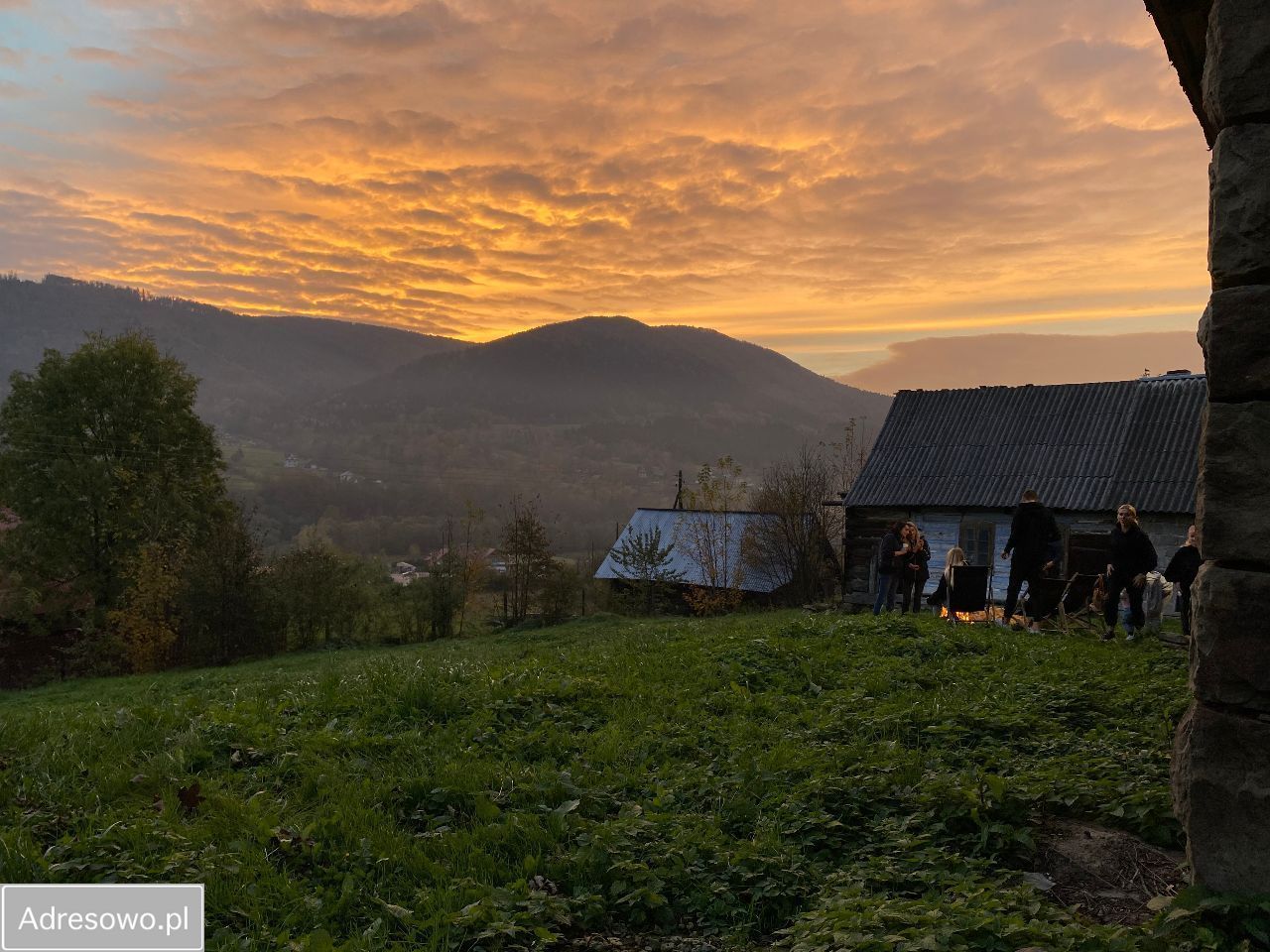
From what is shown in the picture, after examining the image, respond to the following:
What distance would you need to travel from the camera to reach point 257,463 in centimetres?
15800

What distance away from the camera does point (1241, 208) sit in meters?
3.68

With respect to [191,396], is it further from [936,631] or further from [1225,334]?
[1225,334]

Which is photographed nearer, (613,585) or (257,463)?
(613,585)

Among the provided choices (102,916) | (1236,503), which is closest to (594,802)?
(102,916)

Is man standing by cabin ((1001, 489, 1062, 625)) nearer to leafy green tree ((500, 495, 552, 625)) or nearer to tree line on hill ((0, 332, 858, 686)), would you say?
tree line on hill ((0, 332, 858, 686))

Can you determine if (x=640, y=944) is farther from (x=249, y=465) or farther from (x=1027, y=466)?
(x=249, y=465)

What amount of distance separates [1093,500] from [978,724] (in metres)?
19.2

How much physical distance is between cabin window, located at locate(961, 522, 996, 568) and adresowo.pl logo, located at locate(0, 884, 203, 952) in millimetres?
24378

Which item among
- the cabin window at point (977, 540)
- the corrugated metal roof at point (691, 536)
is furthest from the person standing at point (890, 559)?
the corrugated metal roof at point (691, 536)

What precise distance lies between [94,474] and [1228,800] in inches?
1604

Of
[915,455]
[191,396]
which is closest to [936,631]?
[915,455]

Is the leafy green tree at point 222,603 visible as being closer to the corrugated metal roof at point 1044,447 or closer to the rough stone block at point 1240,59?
the corrugated metal roof at point 1044,447

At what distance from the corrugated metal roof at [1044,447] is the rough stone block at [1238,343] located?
70.9ft

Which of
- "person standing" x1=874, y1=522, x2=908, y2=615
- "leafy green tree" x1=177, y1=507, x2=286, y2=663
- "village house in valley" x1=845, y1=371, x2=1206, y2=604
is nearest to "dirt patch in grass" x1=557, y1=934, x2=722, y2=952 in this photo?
"person standing" x1=874, y1=522, x2=908, y2=615
